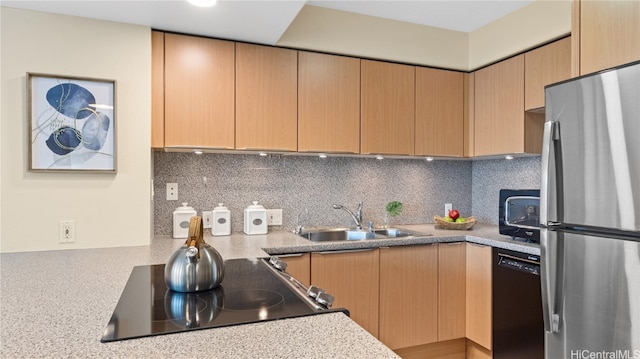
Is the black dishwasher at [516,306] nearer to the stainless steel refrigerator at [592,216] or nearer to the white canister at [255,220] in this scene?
the stainless steel refrigerator at [592,216]

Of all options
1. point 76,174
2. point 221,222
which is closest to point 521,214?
point 221,222

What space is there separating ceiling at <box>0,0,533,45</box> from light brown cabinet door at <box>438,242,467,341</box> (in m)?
1.58

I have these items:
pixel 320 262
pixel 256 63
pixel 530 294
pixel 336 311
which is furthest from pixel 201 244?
pixel 530 294

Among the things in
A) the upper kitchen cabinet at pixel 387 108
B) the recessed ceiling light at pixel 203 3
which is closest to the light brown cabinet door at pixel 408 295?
the upper kitchen cabinet at pixel 387 108

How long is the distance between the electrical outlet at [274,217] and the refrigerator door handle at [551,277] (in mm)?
1624

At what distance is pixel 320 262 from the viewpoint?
2.18 meters

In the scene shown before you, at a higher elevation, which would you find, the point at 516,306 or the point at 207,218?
the point at 207,218

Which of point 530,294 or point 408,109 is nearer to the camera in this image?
point 530,294

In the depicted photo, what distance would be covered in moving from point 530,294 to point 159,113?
90.1 inches

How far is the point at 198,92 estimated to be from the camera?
2219 mm

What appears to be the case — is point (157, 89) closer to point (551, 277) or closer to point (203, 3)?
point (203, 3)

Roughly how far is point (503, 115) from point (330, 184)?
4.27ft

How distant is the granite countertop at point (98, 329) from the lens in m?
0.79

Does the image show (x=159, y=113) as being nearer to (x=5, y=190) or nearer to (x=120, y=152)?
(x=120, y=152)
